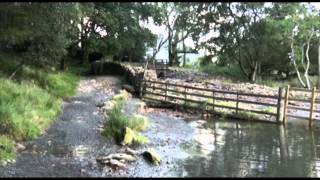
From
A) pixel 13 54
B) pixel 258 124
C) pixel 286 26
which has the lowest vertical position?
pixel 258 124

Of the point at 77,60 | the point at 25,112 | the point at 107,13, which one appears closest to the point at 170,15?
the point at 77,60

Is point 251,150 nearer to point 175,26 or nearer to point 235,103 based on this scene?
point 235,103

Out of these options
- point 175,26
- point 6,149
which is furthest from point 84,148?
point 175,26

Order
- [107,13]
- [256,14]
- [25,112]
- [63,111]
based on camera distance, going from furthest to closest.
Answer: [256,14] → [107,13] → [63,111] → [25,112]

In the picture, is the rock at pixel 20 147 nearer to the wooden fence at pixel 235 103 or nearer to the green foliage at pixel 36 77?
the green foliage at pixel 36 77

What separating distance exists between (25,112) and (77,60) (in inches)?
1245

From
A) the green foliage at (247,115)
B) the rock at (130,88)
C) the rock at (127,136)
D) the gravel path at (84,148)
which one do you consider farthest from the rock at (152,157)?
the rock at (130,88)

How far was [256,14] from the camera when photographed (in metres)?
40.2

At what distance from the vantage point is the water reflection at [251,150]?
36.9ft

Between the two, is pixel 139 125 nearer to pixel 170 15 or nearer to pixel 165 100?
pixel 165 100

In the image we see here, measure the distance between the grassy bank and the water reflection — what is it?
4.14 meters

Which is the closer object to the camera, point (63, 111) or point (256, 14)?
point (63, 111)

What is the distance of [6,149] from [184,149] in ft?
15.3

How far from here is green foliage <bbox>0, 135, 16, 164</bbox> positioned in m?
10.7
